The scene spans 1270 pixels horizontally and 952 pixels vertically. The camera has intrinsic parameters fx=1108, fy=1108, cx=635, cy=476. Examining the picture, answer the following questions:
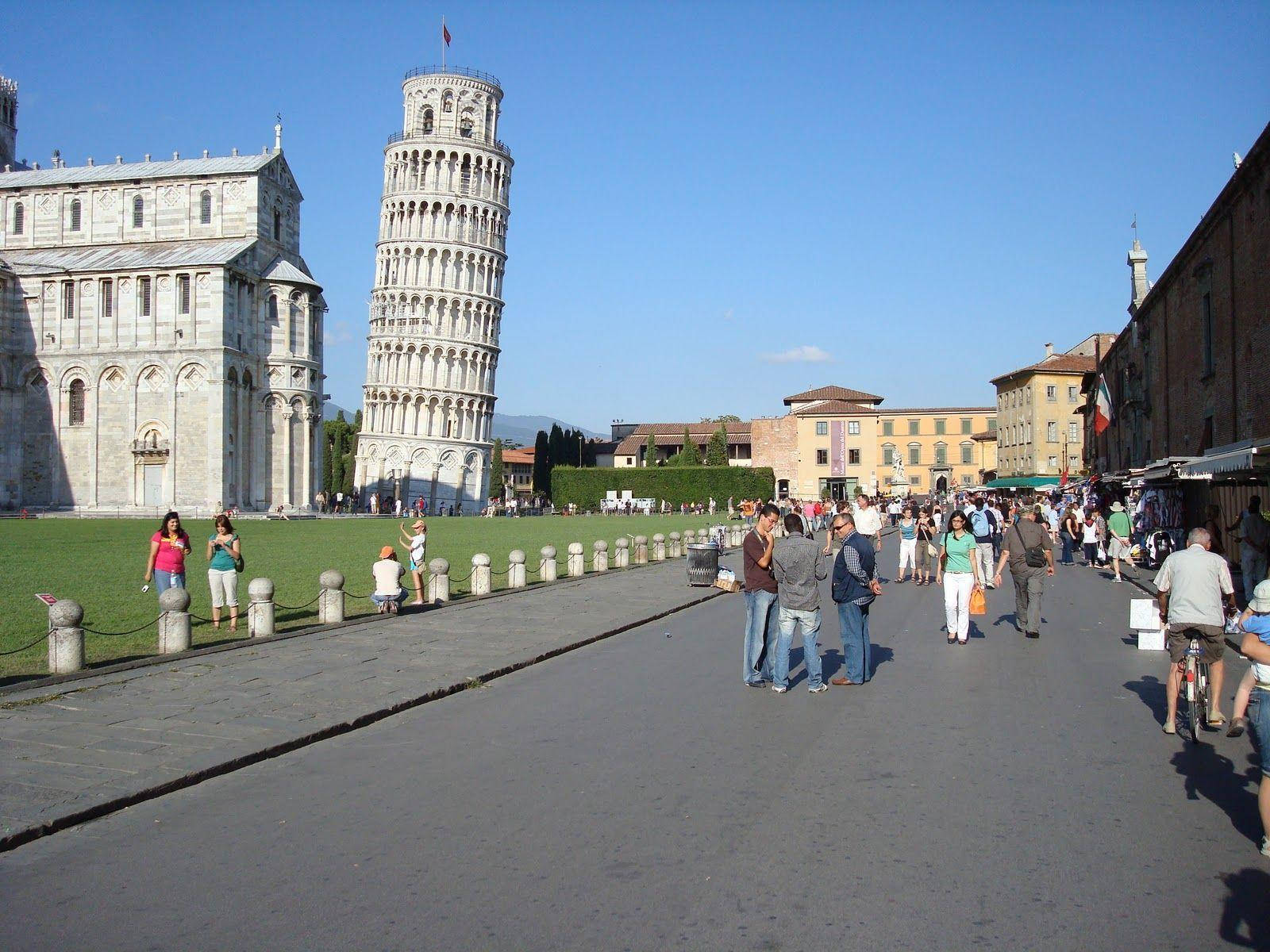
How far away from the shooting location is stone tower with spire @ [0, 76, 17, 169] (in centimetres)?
8181

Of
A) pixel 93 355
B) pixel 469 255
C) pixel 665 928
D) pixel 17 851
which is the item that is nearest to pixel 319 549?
pixel 17 851

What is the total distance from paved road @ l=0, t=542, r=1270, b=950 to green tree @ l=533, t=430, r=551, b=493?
9401cm

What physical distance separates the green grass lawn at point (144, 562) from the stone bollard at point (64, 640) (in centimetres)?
45

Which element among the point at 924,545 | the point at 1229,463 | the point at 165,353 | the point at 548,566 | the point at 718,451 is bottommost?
the point at 548,566

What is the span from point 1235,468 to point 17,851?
16827mm

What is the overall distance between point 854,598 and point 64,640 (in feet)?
25.4

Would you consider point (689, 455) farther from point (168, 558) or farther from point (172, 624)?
point (172, 624)

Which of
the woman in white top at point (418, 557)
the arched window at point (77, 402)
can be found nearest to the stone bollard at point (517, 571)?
the woman in white top at point (418, 557)

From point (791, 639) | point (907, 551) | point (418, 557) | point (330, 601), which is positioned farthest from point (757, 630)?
point (907, 551)

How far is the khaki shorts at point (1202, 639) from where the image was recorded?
8328 mm

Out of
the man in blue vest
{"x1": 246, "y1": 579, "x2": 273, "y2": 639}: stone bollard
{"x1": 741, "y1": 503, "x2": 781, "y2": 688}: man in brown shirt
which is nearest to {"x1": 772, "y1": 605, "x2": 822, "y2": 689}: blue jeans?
{"x1": 741, "y1": 503, "x2": 781, "y2": 688}: man in brown shirt

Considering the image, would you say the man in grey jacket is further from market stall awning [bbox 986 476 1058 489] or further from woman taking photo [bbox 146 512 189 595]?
market stall awning [bbox 986 476 1058 489]

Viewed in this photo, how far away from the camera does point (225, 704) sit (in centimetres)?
970

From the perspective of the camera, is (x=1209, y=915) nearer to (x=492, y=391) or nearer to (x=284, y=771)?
(x=284, y=771)
